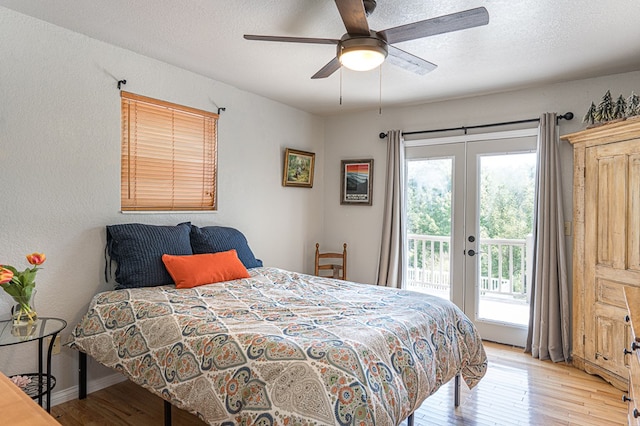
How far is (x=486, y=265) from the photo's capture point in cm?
399

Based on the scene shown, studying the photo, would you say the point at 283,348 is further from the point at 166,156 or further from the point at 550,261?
the point at 550,261

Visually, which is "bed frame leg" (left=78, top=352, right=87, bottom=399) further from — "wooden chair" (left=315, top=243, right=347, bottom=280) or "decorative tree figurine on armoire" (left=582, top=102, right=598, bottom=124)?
"decorative tree figurine on armoire" (left=582, top=102, right=598, bottom=124)

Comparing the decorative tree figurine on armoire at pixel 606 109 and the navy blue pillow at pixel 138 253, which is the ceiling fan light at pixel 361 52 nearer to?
the navy blue pillow at pixel 138 253

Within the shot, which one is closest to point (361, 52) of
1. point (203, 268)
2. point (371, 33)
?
point (371, 33)

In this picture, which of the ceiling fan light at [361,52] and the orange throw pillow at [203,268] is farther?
the orange throw pillow at [203,268]

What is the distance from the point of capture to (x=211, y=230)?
3.35 meters

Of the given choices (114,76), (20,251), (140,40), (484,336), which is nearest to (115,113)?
(114,76)

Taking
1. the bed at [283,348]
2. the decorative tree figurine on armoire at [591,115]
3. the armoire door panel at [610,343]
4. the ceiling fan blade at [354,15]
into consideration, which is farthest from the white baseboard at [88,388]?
the decorative tree figurine on armoire at [591,115]

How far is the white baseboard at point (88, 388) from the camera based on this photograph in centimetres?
259

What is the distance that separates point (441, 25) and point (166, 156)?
7.97 feet

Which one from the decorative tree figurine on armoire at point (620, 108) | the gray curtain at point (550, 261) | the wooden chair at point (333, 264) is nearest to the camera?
the decorative tree figurine on armoire at point (620, 108)

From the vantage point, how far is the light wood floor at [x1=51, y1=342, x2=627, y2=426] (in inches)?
96.0

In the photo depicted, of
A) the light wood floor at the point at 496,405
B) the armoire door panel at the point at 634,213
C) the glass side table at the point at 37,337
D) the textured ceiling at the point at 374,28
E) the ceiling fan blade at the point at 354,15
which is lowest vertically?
the light wood floor at the point at 496,405

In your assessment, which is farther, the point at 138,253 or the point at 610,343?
the point at 610,343
